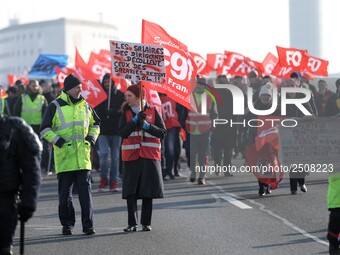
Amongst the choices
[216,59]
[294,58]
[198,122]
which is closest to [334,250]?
[198,122]

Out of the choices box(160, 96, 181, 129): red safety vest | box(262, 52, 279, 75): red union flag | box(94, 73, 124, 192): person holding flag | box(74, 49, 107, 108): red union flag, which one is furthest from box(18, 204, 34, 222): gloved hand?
box(262, 52, 279, 75): red union flag

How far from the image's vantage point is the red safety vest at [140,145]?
40.8 ft

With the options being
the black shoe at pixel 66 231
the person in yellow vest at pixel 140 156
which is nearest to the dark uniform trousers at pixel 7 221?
the black shoe at pixel 66 231

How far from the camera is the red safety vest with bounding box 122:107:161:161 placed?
12.4 meters

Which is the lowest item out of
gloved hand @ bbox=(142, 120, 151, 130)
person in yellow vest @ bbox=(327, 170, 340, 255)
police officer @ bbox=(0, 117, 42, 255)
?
person in yellow vest @ bbox=(327, 170, 340, 255)

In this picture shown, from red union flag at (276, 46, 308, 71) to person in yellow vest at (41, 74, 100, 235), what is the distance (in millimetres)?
16096

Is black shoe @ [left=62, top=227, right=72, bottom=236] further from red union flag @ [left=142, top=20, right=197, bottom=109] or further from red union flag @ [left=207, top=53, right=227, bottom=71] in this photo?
red union flag @ [left=207, top=53, right=227, bottom=71]

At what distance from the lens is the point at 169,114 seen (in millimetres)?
20312

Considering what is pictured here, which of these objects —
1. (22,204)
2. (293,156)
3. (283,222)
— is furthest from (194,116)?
(22,204)

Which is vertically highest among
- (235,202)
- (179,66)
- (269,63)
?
(269,63)

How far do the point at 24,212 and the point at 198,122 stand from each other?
11.8 metres

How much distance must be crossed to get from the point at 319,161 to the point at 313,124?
0.78m

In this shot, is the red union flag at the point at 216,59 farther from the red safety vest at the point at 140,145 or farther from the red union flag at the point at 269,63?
the red safety vest at the point at 140,145

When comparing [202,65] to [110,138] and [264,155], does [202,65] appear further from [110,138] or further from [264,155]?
[264,155]
